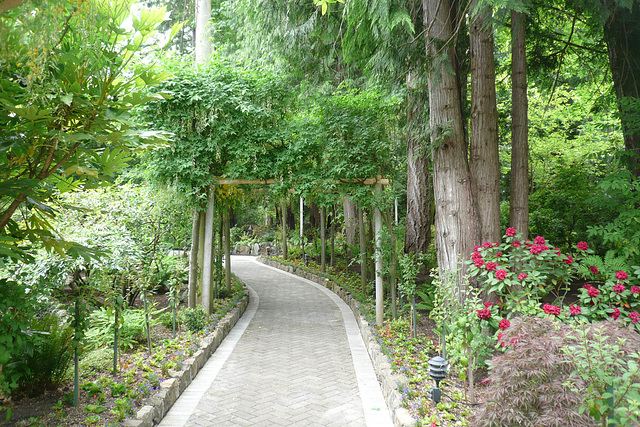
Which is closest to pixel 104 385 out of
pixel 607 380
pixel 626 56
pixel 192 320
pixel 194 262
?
pixel 192 320

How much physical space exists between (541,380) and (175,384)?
3706 mm

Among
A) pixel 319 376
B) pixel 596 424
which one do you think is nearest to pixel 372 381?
pixel 319 376

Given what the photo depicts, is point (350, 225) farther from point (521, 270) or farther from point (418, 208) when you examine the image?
point (521, 270)

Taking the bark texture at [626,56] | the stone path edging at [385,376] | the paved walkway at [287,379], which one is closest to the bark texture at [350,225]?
the stone path edging at [385,376]

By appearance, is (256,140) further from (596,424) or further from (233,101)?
(596,424)

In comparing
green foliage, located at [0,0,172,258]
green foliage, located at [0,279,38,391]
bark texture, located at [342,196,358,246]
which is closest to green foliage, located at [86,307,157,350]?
green foliage, located at [0,279,38,391]

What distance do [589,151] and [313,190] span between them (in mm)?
9501

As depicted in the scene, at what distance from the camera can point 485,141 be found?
18.4 ft

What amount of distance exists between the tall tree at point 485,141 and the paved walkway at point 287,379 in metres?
2.64

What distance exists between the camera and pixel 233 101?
7.30 meters

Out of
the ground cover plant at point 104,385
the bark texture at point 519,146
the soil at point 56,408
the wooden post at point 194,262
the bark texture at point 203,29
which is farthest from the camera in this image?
the bark texture at point 203,29

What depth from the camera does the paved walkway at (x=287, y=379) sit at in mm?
4262

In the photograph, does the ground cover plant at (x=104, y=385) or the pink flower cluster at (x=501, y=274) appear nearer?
the ground cover plant at (x=104, y=385)

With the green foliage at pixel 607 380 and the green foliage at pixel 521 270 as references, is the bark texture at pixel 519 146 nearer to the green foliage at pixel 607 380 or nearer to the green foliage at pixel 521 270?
the green foliage at pixel 521 270
